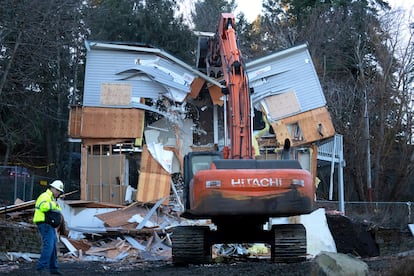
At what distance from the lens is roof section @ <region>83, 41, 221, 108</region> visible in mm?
24094

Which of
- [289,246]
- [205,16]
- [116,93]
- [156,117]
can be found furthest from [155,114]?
[205,16]

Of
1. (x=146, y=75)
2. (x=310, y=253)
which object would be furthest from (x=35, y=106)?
(x=310, y=253)

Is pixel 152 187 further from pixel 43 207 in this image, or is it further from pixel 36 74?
pixel 43 207

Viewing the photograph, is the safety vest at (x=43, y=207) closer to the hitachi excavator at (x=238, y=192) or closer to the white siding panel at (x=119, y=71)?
the hitachi excavator at (x=238, y=192)

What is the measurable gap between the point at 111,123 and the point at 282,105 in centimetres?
680

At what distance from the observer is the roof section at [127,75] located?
24.1 metres

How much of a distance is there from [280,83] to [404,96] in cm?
1327

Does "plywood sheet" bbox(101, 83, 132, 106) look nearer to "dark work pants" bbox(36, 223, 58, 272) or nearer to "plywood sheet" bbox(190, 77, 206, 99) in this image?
"plywood sheet" bbox(190, 77, 206, 99)

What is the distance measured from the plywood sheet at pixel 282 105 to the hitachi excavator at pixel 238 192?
9445 millimetres

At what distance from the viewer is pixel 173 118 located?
24.7 m

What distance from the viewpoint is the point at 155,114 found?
81.6ft

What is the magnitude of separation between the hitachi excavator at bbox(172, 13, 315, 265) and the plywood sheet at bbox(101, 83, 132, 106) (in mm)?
9287

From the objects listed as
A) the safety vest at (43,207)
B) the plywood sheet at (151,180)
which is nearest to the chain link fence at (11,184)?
the plywood sheet at (151,180)

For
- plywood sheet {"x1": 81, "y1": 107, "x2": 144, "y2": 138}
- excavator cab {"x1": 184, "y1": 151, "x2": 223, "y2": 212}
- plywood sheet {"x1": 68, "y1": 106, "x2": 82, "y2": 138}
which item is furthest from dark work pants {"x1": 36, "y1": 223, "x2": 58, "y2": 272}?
plywood sheet {"x1": 68, "y1": 106, "x2": 82, "y2": 138}
